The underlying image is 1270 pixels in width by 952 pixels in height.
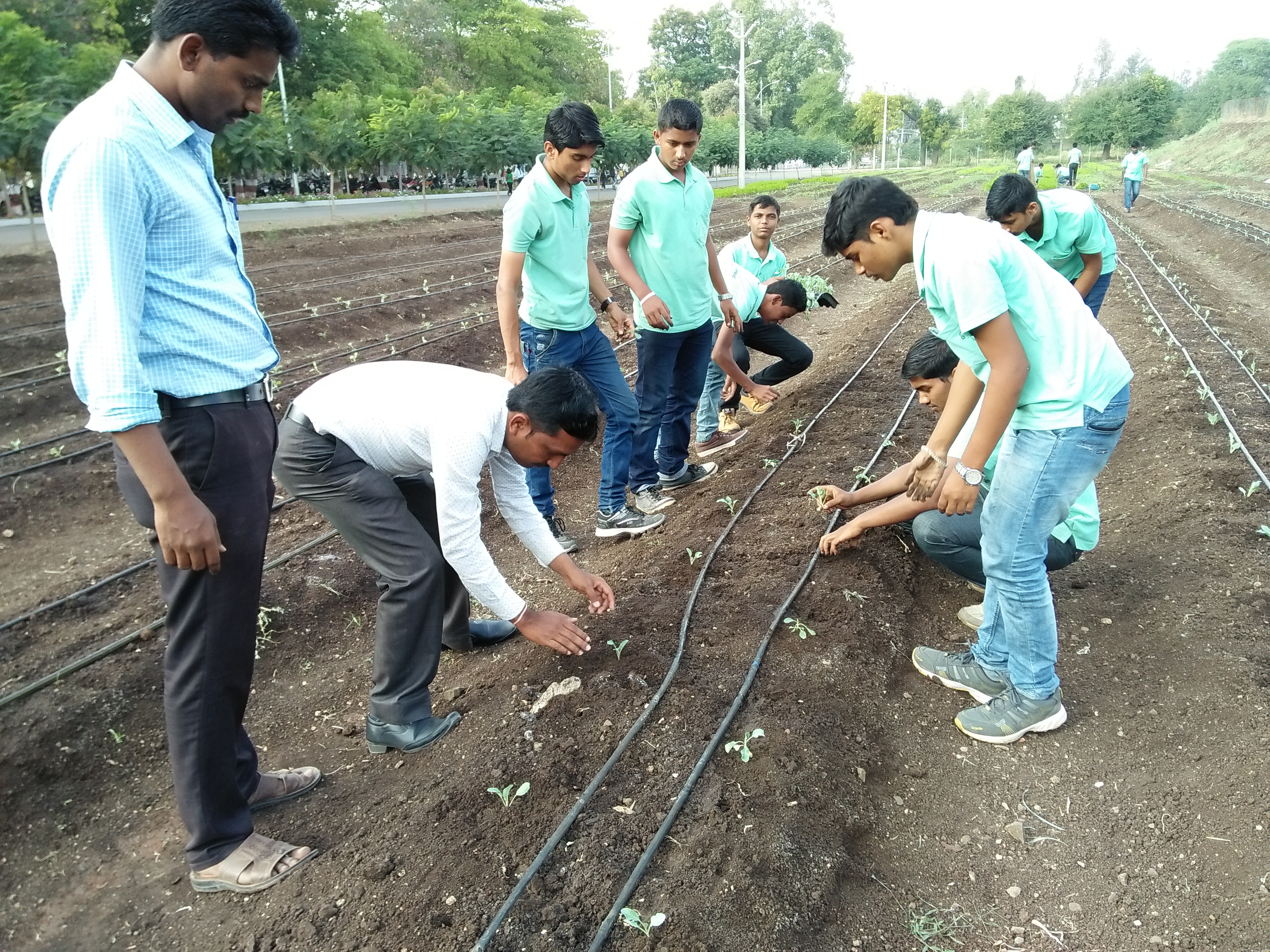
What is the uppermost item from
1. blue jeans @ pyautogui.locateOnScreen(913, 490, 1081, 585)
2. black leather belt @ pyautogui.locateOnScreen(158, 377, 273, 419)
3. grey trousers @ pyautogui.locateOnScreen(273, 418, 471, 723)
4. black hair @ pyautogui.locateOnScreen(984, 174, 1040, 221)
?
black hair @ pyautogui.locateOnScreen(984, 174, 1040, 221)

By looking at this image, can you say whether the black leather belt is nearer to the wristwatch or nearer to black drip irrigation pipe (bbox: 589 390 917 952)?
black drip irrigation pipe (bbox: 589 390 917 952)

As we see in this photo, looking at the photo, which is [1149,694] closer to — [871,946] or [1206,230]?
[871,946]

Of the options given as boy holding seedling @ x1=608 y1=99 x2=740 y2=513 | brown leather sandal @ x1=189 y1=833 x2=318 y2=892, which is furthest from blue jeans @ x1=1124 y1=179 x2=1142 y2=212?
brown leather sandal @ x1=189 y1=833 x2=318 y2=892

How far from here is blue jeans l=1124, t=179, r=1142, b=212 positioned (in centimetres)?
2114

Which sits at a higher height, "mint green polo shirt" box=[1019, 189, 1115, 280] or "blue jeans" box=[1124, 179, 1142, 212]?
"blue jeans" box=[1124, 179, 1142, 212]

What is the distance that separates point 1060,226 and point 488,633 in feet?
12.3

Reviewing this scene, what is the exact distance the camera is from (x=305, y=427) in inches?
103

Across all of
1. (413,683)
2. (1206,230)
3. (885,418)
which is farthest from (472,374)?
(1206,230)

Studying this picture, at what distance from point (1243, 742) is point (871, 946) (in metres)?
1.49

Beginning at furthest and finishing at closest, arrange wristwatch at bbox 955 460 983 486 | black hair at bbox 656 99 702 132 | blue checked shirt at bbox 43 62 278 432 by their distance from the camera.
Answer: black hair at bbox 656 99 702 132 < wristwatch at bbox 955 460 983 486 < blue checked shirt at bbox 43 62 278 432

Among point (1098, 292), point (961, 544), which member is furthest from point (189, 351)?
point (1098, 292)

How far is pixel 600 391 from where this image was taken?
4.26m

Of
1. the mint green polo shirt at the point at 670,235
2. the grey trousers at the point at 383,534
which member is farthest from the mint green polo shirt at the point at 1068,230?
the grey trousers at the point at 383,534

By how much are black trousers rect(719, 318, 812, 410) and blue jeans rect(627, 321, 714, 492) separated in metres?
0.94
